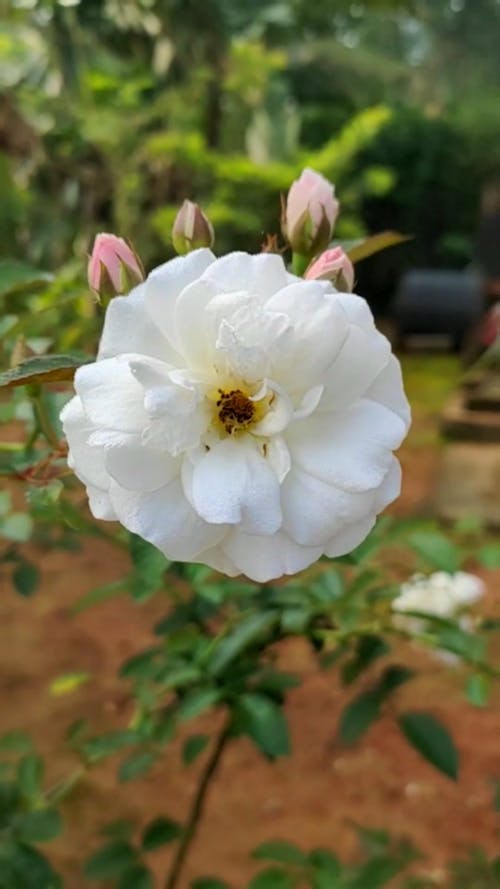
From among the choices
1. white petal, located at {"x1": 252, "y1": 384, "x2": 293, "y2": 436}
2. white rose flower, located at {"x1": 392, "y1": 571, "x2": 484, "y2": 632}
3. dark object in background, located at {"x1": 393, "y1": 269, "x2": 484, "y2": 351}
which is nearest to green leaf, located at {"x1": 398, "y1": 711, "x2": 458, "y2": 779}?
white rose flower, located at {"x1": 392, "y1": 571, "x2": 484, "y2": 632}

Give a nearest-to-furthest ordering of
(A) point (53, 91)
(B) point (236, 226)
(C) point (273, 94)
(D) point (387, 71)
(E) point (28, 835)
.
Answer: (E) point (28, 835)
(A) point (53, 91)
(B) point (236, 226)
(C) point (273, 94)
(D) point (387, 71)

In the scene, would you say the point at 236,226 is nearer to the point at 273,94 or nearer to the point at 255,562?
the point at 273,94

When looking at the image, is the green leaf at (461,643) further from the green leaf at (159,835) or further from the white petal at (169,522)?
the white petal at (169,522)

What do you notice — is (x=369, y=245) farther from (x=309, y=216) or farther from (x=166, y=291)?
(x=166, y=291)

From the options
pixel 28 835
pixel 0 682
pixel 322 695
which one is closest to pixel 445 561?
pixel 28 835

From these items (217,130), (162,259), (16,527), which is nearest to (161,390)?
(16,527)

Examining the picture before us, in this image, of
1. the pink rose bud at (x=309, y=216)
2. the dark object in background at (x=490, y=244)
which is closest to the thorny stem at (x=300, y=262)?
the pink rose bud at (x=309, y=216)

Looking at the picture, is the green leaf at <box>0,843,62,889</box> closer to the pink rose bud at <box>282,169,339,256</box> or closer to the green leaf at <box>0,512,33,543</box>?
the green leaf at <box>0,512,33,543</box>
